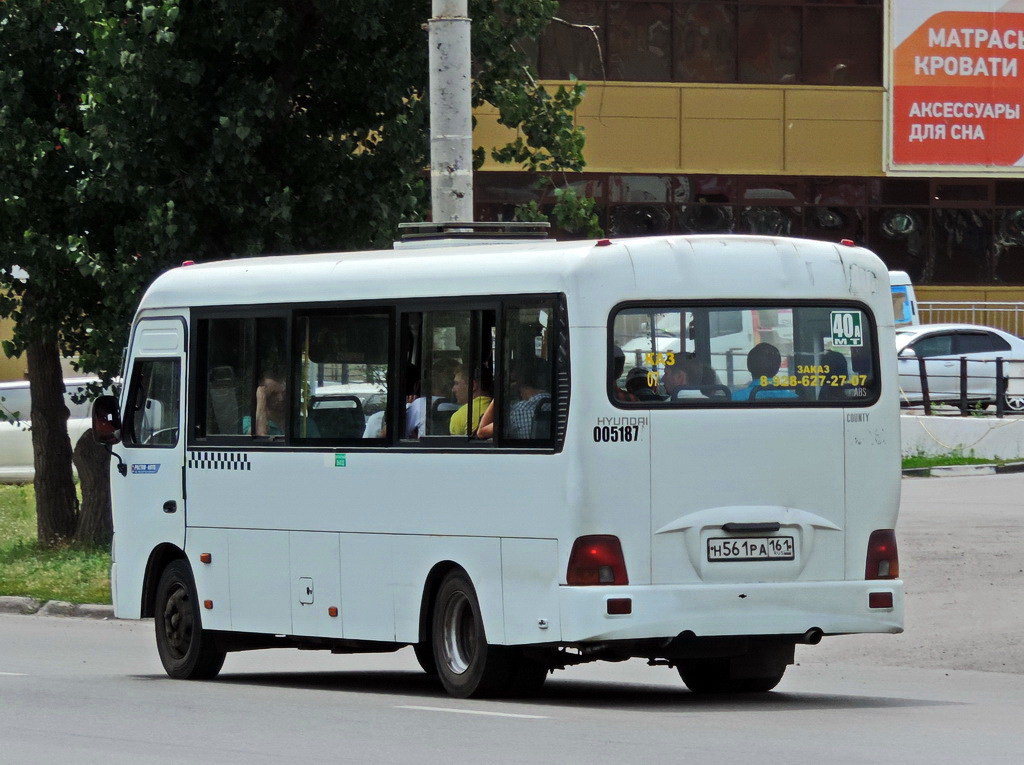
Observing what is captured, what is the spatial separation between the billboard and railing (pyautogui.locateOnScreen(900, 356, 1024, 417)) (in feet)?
31.5

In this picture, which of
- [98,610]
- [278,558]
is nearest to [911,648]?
[278,558]

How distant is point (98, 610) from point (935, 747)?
10809 millimetres

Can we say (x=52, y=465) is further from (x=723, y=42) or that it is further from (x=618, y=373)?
(x=723, y=42)

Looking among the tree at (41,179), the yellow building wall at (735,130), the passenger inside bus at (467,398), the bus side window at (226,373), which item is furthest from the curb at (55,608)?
the yellow building wall at (735,130)

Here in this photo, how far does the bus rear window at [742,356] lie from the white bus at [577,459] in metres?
0.01

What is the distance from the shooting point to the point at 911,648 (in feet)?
47.9

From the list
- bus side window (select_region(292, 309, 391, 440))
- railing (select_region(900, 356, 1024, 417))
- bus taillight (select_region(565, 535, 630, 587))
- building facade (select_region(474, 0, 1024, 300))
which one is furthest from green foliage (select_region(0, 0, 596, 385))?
building facade (select_region(474, 0, 1024, 300))

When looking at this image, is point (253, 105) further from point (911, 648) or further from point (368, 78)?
point (911, 648)

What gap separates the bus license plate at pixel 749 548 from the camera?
10742 mm

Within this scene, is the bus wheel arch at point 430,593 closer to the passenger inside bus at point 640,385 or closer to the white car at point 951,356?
the passenger inside bus at point 640,385

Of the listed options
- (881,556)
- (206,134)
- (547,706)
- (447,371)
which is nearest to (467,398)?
(447,371)

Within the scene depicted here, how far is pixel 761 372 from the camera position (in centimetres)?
1092

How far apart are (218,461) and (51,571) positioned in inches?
313

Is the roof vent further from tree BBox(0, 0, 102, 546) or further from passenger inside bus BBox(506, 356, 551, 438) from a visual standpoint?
tree BBox(0, 0, 102, 546)
